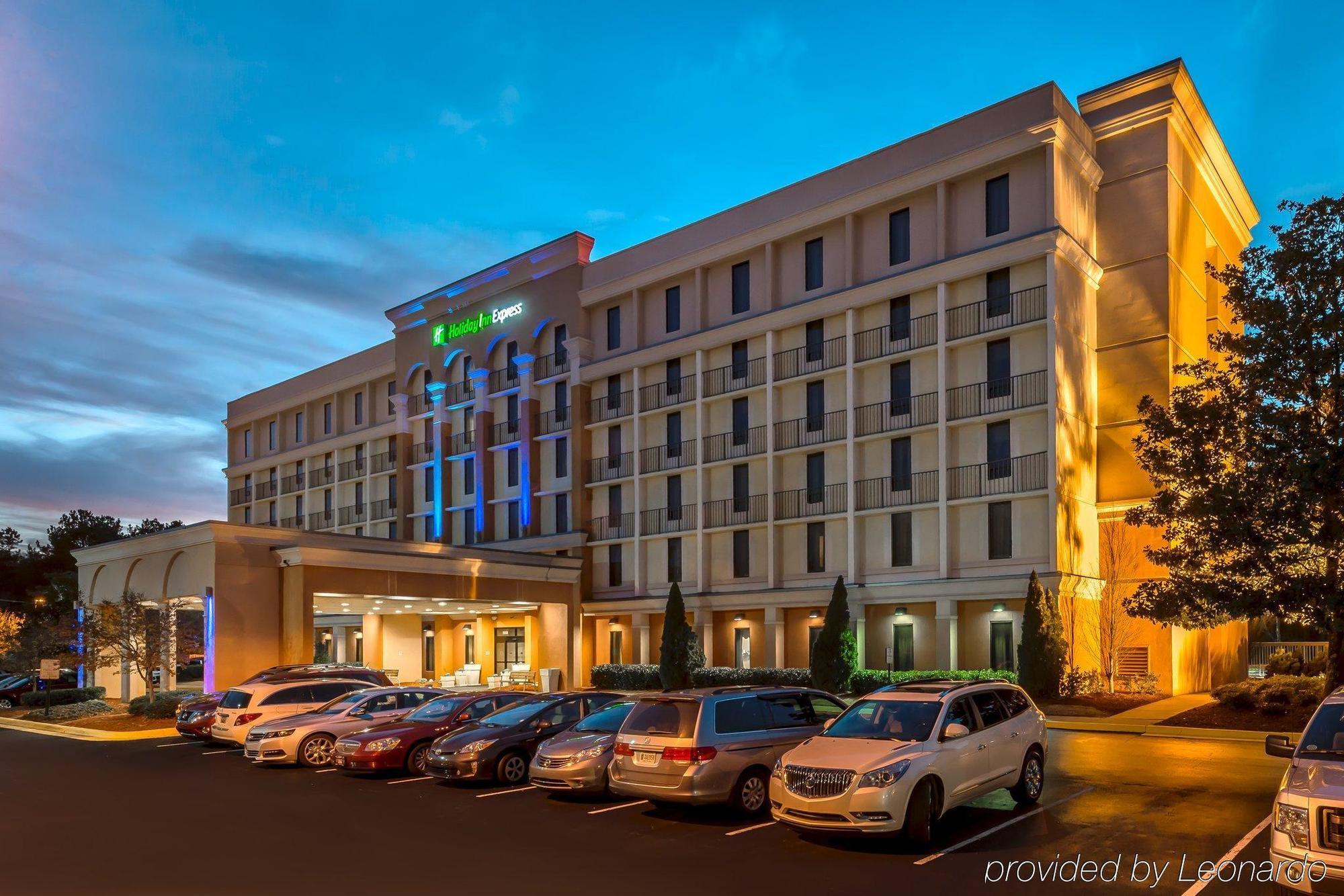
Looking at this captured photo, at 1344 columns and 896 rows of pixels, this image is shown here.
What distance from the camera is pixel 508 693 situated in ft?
66.6

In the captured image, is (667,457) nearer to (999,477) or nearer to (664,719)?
(999,477)

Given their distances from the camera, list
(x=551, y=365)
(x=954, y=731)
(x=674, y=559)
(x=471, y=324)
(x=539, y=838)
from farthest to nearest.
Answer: (x=471, y=324)
(x=551, y=365)
(x=674, y=559)
(x=539, y=838)
(x=954, y=731)

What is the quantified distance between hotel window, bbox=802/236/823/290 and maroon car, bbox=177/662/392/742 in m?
23.5

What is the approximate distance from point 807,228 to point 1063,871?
114 feet

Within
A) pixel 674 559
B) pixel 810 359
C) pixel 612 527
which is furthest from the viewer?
pixel 612 527

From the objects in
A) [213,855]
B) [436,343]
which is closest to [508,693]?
[213,855]

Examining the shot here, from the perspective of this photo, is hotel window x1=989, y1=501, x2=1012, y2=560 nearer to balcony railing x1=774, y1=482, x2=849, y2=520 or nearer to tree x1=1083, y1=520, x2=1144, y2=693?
tree x1=1083, y1=520, x2=1144, y2=693

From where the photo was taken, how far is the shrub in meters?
40.4

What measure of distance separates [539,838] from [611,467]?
36.7 meters

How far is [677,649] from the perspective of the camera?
4153 centimetres

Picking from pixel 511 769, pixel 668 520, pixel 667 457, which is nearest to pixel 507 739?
pixel 511 769

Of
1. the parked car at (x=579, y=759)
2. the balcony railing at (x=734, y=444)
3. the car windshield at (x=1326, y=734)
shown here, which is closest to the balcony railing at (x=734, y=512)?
the balcony railing at (x=734, y=444)

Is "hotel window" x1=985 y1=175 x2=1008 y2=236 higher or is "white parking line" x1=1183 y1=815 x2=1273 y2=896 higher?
"hotel window" x1=985 y1=175 x2=1008 y2=236

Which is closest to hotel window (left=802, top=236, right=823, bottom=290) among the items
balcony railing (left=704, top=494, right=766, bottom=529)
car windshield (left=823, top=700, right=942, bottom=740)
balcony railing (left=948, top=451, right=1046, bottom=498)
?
balcony railing (left=704, top=494, right=766, bottom=529)
